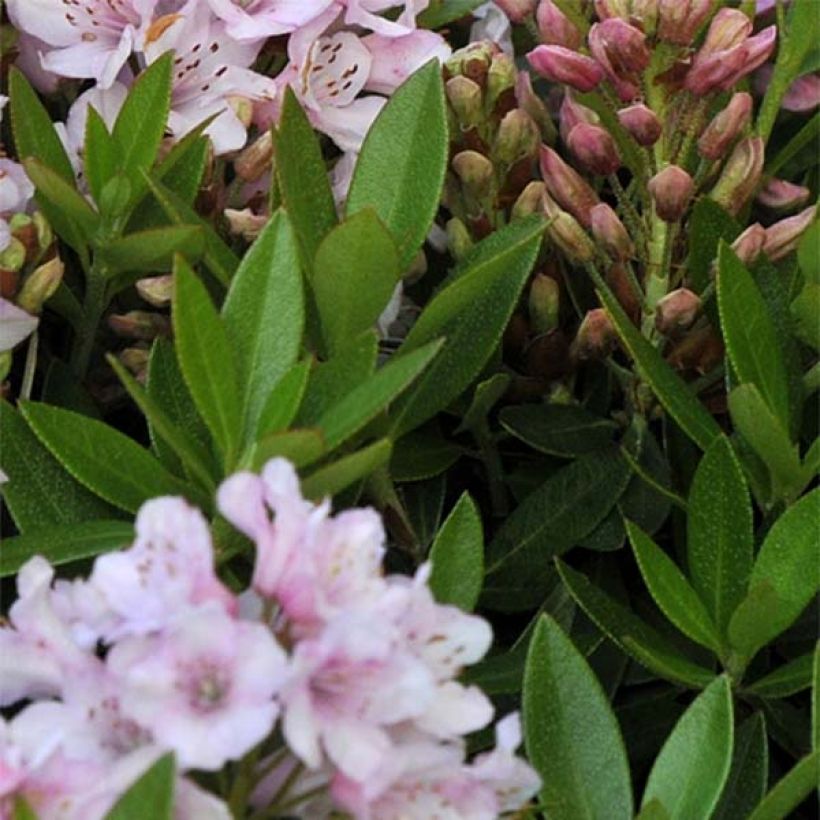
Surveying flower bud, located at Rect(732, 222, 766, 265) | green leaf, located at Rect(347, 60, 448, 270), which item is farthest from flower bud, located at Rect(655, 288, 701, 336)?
green leaf, located at Rect(347, 60, 448, 270)

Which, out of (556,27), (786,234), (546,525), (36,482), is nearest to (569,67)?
(556,27)

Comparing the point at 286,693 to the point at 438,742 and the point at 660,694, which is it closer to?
the point at 438,742

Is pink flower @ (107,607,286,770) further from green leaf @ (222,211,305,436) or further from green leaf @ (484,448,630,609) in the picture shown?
green leaf @ (484,448,630,609)

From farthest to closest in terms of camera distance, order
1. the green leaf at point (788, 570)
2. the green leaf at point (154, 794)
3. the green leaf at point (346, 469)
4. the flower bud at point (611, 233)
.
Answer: the flower bud at point (611, 233) < the green leaf at point (788, 570) < the green leaf at point (346, 469) < the green leaf at point (154, 794)

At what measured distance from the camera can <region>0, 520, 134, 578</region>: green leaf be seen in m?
0.75

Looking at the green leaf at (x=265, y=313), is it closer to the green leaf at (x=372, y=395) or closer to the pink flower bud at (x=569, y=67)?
the green leaf at (x=372, y=395)

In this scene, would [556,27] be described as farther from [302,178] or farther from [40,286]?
[40,286]

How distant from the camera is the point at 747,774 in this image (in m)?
0.84

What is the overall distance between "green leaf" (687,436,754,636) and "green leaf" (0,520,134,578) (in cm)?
28

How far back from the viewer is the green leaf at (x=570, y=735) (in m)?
0.78

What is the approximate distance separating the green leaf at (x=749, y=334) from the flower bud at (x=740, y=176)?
0.08 meters

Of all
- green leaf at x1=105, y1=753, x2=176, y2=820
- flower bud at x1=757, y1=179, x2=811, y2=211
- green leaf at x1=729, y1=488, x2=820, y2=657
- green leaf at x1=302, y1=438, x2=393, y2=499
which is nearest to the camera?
green leaf at x1=105, y1=753, x2=176, y2=820

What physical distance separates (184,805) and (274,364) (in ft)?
0.81

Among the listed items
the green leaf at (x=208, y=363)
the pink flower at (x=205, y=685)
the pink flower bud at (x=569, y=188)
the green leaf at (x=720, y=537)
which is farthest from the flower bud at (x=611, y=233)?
the pink flower at (x=205, y=685)
